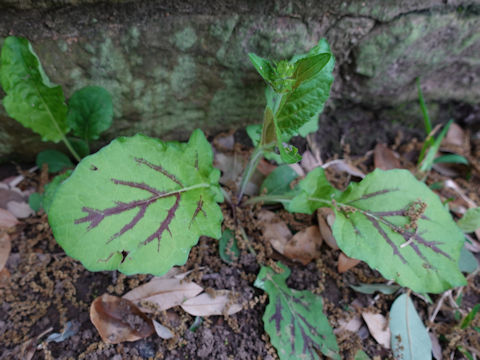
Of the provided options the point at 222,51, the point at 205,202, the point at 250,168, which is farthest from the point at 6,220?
the point at 222,51

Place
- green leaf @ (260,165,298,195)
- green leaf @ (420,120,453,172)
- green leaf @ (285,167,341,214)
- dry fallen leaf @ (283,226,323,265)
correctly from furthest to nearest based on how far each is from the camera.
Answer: green leaf @ (420,120,453,172) → green leaf @ (260,165,298,195) → dry fallen leaf @ (283,226,323,265) → green leaf @ (285,167,341,214)

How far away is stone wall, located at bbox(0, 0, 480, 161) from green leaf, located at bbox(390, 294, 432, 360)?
91 cm

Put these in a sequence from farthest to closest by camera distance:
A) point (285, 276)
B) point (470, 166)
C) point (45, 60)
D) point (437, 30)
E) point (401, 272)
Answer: point (470, 166) < point (437, 30) < point (285, 276) < point (45, 60) < point (401, 272)

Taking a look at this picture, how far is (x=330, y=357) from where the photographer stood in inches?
54.9

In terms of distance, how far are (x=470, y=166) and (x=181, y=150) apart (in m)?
1.76

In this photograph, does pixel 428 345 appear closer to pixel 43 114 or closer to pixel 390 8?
pixel 390 8

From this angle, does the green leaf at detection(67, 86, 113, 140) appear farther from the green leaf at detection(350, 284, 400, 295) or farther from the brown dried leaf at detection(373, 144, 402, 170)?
the brown dried leaf at detection(373, 144, 402, 170)

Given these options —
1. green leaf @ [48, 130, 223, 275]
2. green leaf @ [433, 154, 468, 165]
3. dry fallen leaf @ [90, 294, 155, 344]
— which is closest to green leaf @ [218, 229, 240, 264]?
green leaf @ [48, 130, 223, 275]

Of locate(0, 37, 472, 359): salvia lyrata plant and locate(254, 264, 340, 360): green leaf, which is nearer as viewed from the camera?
locate(0, 37, 472, 359): salvia lyrata plant

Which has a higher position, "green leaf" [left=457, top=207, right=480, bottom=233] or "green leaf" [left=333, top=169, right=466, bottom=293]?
"green leaf" [left=333, top=169, right=466, bottom=293]

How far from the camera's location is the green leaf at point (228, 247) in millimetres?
1551

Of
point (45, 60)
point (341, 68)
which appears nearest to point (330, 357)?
point (341, 68)

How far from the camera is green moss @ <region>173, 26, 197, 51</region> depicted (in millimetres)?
1502

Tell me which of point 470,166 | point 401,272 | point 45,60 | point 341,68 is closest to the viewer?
point 401,272
